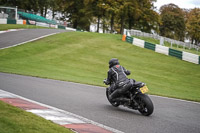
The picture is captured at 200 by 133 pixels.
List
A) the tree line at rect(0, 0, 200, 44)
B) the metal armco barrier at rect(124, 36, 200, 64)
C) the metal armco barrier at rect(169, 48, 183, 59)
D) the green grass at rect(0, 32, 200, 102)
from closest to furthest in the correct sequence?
the green grass at rect(0, 32, 200, 102), the metal armco barrier at rect(124, 36, 200, 64), the metal armco barrier at rect(169, 48, 183, 59), the tree line at rect(0, 0, 200, 44)

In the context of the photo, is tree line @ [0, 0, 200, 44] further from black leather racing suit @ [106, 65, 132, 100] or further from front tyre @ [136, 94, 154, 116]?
front tyre @ [136, 94, 154, 116]

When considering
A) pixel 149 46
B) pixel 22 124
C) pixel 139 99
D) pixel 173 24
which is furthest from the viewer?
pixel 173 24

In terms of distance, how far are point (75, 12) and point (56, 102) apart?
224ft

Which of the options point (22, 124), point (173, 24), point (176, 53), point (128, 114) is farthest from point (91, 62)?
point (173, 24)

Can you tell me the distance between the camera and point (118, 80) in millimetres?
8375

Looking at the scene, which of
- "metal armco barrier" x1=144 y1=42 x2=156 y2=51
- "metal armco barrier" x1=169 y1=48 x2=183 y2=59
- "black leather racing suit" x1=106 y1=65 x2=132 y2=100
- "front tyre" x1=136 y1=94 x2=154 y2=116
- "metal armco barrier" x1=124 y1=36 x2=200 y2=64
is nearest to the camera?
"front tyre" x1=136 y1=94 x2=154 y2=116

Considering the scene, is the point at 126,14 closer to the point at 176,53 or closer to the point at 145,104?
the point at 176,53

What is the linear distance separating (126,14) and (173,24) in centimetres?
2382

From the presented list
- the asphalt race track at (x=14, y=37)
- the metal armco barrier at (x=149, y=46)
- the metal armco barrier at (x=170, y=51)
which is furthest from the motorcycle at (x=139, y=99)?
the asphalt race track at (x=14, y=37)

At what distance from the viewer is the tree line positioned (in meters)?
59.2

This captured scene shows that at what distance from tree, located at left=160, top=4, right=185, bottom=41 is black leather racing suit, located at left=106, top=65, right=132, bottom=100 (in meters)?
71.0

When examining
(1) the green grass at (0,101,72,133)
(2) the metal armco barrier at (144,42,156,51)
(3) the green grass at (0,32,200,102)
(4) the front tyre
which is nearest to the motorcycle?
(4) the front tyre

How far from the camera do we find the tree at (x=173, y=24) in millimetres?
77125

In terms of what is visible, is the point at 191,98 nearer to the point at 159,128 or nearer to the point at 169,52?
the point at 159,128
